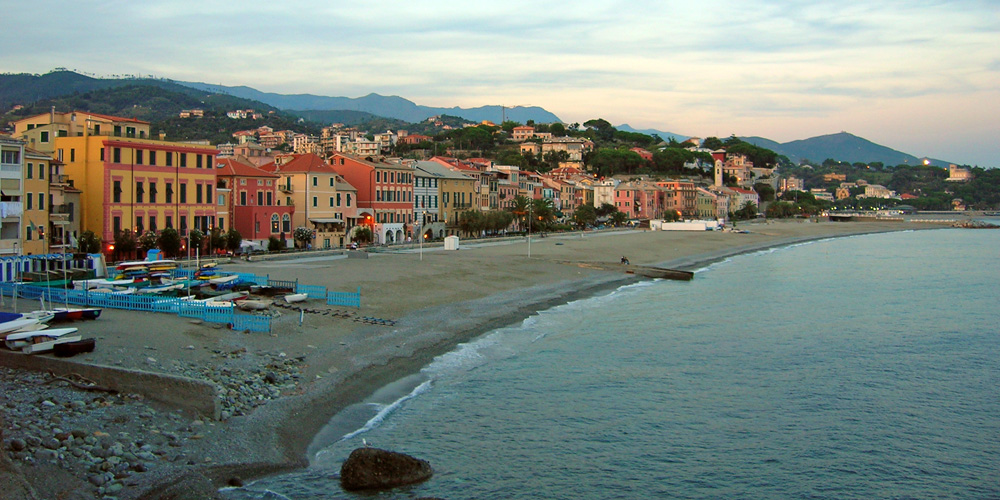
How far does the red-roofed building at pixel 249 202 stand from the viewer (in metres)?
53.4

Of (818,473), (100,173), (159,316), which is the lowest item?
(818,473)

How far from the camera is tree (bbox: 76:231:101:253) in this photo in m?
39.8

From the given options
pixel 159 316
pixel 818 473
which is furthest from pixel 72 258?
pixel 818 473

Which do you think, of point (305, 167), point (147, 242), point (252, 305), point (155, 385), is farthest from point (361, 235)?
point (155, 385)

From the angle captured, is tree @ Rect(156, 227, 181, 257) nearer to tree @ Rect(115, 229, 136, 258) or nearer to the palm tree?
tree @ Rect(115, 229, 136, 258)

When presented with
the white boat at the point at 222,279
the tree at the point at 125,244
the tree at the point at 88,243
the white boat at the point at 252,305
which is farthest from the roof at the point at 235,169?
the white boat at the point at 252,305

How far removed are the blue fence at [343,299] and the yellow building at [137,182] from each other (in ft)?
63.6

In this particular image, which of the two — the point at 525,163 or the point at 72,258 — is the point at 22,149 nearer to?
the point at 72,258

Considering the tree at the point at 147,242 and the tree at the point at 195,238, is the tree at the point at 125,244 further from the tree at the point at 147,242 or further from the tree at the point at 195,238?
the tree at the point at 195,238

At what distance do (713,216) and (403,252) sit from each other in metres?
97.7

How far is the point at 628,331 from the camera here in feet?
101

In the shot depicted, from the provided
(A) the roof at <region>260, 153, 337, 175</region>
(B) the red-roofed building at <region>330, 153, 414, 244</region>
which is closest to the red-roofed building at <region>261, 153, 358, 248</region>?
(A) the roof at <region>260, 153, 337, 175</region>

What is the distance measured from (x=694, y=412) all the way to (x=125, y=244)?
33111mm

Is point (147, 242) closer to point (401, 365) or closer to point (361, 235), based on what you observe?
point (361, 235)
